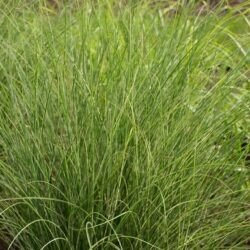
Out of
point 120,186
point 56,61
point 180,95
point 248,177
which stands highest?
point 56,61

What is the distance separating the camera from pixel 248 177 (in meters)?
2.80

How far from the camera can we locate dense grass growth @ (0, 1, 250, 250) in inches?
96.1

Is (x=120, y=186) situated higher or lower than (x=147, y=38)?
lower

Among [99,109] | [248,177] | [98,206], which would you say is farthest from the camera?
[248,177]

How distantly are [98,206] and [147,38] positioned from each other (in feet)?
2.96

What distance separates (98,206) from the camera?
→ 7.99ft

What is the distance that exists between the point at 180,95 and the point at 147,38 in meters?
0.43

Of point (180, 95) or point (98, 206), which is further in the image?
point (180, 95)

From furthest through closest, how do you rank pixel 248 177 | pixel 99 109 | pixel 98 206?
pixel 248 177
pixel 99 109
pixel 98 206

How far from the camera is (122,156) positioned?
7.97 feet

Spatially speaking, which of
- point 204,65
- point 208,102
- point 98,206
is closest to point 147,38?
point 204,65

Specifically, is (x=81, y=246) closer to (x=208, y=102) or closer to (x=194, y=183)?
(x=194, y=183)

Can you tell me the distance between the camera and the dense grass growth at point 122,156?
244 centimetres

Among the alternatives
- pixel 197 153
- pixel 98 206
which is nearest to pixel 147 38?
pixel 197 153
